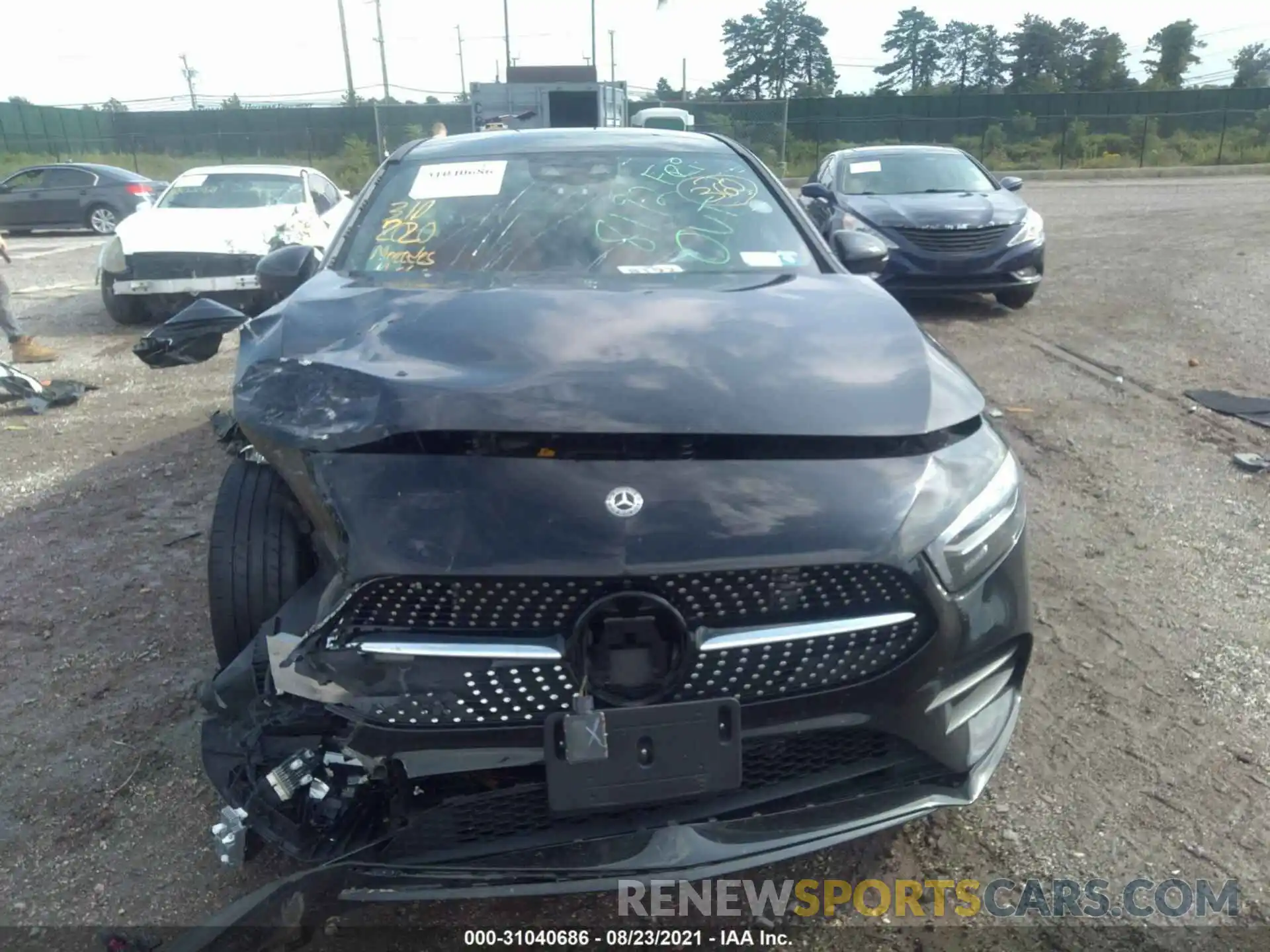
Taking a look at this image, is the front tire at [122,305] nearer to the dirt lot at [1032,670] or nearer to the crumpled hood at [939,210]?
the dirt lot at [1032,670]

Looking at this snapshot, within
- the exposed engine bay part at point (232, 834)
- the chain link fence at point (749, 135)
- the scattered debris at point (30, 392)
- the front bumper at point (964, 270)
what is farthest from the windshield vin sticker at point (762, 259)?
the chain link fence at point (749, 135)

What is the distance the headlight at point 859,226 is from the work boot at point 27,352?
6.57 m

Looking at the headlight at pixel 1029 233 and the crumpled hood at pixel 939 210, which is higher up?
the crumpled hood at pixel 939 210

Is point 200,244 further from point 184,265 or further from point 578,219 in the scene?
point 578,219

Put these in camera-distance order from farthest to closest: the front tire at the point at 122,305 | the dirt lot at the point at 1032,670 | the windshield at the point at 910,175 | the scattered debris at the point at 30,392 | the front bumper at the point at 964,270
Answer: the windshield at the point at 910,175 → the front tire at the point at 122,305 → the front bumper at the point at 964,270 → the scattered debris at the point at 30,392 → the dirt lot at the point at 1032,670

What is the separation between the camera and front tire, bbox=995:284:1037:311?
8.74 m

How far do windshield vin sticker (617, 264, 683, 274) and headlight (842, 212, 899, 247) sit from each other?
5.89 m

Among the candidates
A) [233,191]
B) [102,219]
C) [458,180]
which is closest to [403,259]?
[458,180]

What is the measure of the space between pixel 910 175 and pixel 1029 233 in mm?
1690

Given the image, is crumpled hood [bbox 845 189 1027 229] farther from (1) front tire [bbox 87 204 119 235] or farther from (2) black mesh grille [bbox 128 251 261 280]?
(1) front tire [bbox 87 204 119 235]

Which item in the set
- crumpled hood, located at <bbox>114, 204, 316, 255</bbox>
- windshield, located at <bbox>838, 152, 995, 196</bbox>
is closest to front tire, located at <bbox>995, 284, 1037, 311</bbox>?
windshield, located at <bbox>838, 152, 995, 196</bbox>

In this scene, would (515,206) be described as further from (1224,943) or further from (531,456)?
(1224,943)

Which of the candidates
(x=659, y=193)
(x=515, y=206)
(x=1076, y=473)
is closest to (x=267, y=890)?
(x=515, y=206)

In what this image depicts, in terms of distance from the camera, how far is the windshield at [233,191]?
996cm
